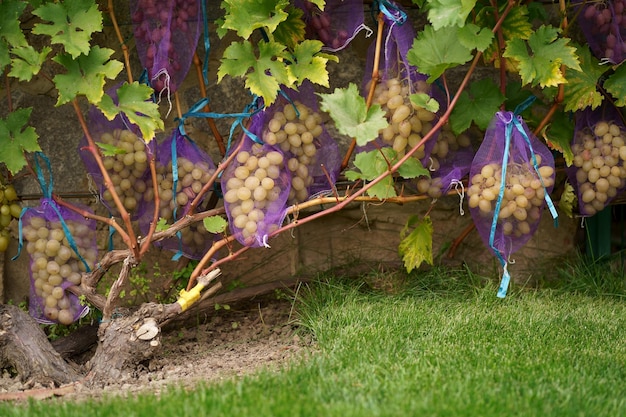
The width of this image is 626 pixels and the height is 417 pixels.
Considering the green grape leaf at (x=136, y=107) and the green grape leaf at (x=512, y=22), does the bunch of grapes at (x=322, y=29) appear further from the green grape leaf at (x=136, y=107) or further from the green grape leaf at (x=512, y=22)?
the green grape leaf at (x=136, y=107)

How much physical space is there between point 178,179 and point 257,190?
35 cm

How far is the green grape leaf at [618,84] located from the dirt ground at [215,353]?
131 centimetres

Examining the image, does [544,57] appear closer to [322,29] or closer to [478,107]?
[478,107]

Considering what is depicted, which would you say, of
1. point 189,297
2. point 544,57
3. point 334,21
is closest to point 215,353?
point 189,297

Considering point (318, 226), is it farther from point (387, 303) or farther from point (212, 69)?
point (212, 69)

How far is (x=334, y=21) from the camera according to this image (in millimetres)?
2803

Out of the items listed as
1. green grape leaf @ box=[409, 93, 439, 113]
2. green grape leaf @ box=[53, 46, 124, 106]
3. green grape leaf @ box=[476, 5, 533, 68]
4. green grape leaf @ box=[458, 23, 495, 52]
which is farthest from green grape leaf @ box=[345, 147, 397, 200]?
green grape leaf @ box=[53, 46, 124, 106]

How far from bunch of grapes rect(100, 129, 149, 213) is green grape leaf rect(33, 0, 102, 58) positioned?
1.17ft

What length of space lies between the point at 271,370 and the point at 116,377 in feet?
1.75

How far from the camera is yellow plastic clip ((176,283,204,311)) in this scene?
8.75 ft

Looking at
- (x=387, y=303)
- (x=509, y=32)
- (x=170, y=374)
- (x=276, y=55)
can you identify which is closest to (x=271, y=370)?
(x=170, y=374)

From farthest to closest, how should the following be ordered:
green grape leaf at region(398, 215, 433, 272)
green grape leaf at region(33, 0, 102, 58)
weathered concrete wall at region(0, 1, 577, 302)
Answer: weathered concrete wall at region(0, 1, 577, 302)
green grape leaf at region(398, 215, 433, 272)
green grape leaf at region(33, 0, 102, 58)

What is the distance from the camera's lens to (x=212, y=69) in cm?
321

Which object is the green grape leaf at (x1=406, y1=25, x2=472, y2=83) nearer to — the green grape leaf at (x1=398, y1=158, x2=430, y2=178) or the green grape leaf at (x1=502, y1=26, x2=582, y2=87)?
the green grape leaf at (x1=502, y1=26, x2=582, y2=87)
